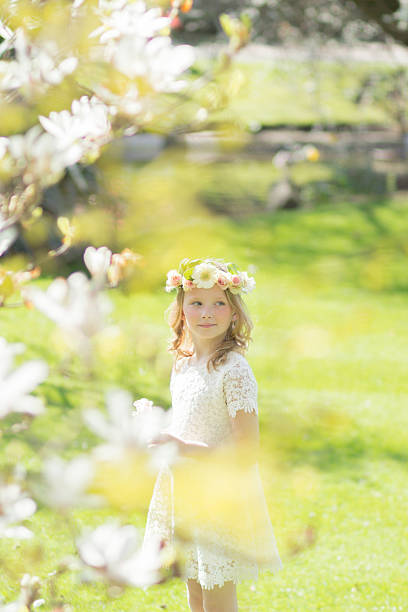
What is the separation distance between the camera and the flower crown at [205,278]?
230 centimetres

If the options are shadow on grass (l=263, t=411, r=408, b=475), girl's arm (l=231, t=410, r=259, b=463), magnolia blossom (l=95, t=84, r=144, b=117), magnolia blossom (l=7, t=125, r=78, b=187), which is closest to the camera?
magnolia blossom (l=7, t=125, r=78, b=187)

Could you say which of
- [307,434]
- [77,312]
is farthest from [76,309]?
[307,434]

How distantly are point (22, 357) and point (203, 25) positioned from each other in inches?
575

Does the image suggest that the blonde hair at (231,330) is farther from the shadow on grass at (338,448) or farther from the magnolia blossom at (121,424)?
the shadow on grass at (338,448)

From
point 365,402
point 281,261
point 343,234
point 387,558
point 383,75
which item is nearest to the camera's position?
point 387,558

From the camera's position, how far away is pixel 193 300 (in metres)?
2.37

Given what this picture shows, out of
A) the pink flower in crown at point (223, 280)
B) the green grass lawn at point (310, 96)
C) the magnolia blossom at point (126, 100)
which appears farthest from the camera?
the green grass lawn at point (310, 96)

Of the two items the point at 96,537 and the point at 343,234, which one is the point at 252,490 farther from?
the point at 343,234

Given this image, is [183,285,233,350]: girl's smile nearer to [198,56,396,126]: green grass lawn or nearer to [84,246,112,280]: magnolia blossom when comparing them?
[84,246,112,280]: magnolia blossom

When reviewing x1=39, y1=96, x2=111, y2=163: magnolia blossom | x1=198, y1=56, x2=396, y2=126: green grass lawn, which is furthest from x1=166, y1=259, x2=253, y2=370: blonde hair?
x1=198, y1=56, x2=396, y2=126: green grass lawn

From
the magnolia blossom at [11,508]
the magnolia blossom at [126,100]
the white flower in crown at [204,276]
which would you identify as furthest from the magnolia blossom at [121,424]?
the white flower in crown at [204,276]

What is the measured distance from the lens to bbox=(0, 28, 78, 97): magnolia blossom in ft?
3.72

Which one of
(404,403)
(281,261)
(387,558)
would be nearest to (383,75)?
(281,261)

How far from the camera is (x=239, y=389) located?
226cm
